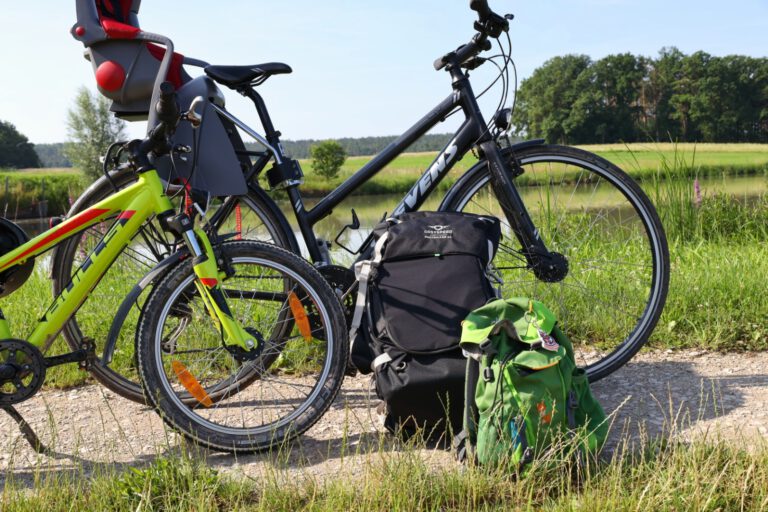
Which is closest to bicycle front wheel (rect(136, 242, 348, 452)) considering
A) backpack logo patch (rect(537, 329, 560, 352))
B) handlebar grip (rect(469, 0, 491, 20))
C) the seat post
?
the seat post

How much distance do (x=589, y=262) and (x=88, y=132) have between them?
5169 centimetres

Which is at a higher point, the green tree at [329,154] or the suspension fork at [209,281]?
the green tree at [329,154]

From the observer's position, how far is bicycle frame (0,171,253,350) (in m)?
2.74

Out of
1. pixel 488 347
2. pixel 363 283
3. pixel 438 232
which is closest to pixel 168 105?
pixel 363 283

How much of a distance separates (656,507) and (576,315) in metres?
1.92

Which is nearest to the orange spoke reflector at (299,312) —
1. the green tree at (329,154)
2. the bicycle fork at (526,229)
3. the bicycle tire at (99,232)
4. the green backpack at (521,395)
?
the bicycle tire at (99,232)

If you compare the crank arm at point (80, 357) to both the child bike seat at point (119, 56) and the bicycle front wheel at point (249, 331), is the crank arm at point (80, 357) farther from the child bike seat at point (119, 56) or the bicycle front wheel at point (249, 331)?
the child bike seat at point (119, 56)

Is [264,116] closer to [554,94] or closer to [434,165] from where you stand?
[434,165]

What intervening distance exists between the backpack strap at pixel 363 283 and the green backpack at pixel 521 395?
482 mm

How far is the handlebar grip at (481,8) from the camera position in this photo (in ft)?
10.8

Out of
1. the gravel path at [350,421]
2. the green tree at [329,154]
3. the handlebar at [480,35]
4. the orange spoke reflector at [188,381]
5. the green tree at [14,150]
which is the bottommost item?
the gravel path at [350,421]

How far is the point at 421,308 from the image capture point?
2.77m

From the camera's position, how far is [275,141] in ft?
11.0

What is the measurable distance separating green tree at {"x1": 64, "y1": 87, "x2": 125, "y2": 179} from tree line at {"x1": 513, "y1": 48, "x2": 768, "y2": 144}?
2861 centimetres
